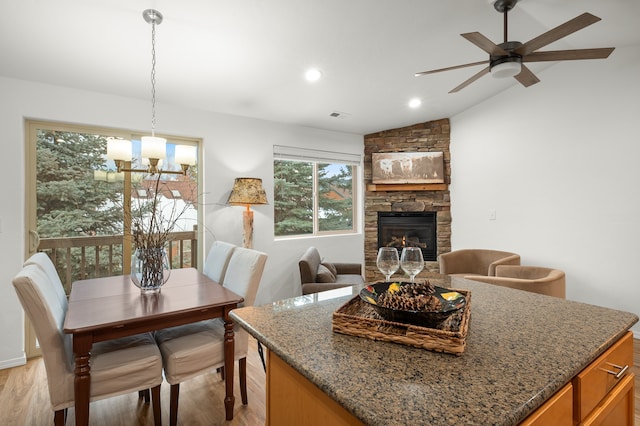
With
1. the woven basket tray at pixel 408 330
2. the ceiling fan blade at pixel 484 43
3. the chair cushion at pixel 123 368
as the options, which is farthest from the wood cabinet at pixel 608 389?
the chair cushion at pixel 123 368

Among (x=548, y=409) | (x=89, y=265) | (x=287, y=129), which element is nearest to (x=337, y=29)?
(x=287, y=129)

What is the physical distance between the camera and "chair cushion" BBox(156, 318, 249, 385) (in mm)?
1785

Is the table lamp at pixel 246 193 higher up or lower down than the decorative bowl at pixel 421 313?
higher up

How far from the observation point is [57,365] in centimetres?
152

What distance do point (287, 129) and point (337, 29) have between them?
Result: 6.11 feet

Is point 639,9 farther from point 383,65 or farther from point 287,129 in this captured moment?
point 287,129

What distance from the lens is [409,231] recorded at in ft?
15.4

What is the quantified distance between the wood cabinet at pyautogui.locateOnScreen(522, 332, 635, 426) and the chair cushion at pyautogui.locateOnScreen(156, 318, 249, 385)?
1.41 meters

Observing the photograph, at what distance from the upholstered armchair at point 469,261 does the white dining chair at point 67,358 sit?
127 inches

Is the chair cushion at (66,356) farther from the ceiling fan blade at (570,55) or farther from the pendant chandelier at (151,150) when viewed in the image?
the ceiling fan blade at (570,55)

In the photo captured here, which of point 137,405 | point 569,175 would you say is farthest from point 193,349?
point 569,175

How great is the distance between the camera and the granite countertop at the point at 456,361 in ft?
2.01

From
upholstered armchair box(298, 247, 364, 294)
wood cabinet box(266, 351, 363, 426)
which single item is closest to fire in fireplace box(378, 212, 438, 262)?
upholstered armchair box(298, 247, 364, 294)

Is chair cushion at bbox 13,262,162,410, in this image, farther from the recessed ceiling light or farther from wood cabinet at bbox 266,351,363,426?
the recessed ceiling light
